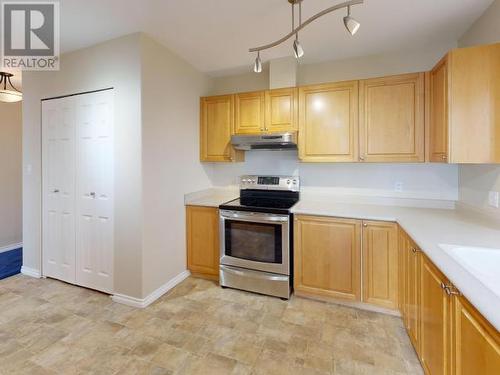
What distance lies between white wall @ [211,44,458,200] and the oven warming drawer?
120cm

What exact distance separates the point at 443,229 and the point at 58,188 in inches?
146

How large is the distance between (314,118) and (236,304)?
210 centimetres

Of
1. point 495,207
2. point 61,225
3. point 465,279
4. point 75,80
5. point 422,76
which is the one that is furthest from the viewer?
point 61,225

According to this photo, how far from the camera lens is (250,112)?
299 centimetres

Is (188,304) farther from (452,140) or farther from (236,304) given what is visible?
(452,140)

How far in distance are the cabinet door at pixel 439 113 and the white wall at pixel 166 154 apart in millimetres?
2477

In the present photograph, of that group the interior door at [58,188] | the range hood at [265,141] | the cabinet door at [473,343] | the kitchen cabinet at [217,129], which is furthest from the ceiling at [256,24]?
the cabinet door at [473,343]

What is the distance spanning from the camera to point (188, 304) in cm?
245

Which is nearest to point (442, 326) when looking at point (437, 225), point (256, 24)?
point (437, 225)

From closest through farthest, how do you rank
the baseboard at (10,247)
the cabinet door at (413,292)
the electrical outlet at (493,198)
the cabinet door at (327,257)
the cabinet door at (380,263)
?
the cabinet door at (413,292) < the electrical outlet at (493,198) < the cabinet door at (380,263) < the cabinet door at (327,257) < the baseboard at (10,247)

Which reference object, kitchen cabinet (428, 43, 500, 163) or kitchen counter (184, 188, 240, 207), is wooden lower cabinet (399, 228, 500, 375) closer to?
kitchen cabinet (428, 43, 500, 163)

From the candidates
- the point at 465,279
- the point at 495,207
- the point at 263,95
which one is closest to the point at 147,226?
the point at 263,95

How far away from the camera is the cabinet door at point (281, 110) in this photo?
110 inches

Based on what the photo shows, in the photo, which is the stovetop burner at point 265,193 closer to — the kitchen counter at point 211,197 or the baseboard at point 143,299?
A: the kitchen counter at point 211,197
